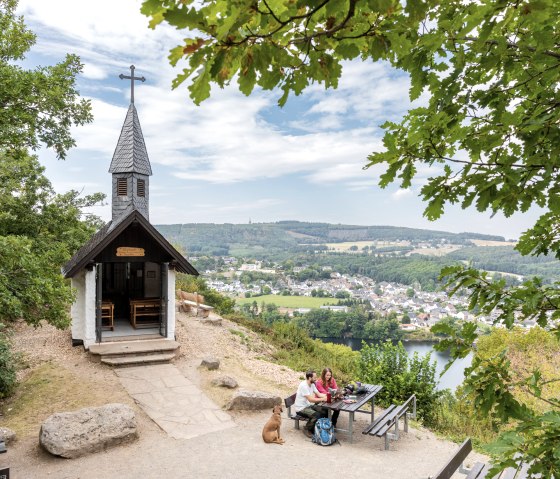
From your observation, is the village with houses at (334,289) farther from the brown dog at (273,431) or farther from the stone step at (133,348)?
the brown dog at (273,431)

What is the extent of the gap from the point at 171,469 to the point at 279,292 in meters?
67.0

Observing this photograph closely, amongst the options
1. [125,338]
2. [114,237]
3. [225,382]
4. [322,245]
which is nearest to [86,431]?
[225,382]

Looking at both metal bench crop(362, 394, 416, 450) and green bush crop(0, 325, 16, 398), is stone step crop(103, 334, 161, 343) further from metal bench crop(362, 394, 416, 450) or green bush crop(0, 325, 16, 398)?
metal bench crop(362, 394, 416, 450)

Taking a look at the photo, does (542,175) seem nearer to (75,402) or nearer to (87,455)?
(87,455)

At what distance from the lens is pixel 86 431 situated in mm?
6961

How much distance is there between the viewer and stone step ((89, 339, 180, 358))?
1109cm

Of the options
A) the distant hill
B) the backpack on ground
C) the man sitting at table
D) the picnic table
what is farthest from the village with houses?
the backpack on ground

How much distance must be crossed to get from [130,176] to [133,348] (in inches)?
219

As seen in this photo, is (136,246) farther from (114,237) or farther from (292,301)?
(292,301)

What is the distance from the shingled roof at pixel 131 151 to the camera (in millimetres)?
13484

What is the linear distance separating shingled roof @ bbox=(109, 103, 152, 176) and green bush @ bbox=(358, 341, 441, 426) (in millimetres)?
9484

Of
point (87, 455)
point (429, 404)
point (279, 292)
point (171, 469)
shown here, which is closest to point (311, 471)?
point (171, 469)

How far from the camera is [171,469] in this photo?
20.9 feet

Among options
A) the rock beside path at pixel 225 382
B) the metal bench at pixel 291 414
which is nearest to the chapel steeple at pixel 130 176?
the rock beside path at pixel 225 382
